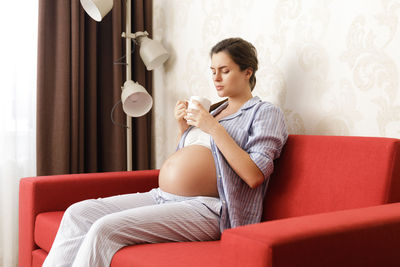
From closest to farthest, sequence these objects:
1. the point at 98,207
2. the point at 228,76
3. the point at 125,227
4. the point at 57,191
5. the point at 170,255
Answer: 1. the point at 170,255
2. the point at 125,227
3. the point at 98,207
4. the point at 228,76
5. the point at 57,191

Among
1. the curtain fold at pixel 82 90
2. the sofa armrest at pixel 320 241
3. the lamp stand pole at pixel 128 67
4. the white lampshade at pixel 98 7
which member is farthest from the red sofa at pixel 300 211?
the white lampshade at pixel 98 7

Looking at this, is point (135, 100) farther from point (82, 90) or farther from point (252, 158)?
point (252, 158)

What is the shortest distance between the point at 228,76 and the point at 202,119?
27 cm

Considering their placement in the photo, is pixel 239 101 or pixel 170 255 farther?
pixel 239 101

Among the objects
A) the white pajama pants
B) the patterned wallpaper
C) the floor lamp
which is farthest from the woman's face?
the floor lamp

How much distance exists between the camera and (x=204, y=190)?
1.65 meters

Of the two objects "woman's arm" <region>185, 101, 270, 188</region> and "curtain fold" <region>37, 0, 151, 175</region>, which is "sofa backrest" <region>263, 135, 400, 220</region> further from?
"curtain fold" <region>37, 0, 151, 175</region>

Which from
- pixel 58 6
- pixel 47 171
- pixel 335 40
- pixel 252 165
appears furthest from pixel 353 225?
pixel 58 6

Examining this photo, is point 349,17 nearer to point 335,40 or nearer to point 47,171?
point 335,40

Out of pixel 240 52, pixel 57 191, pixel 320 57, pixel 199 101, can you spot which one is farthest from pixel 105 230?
pixel 320 57

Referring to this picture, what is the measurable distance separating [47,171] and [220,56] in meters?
1.46

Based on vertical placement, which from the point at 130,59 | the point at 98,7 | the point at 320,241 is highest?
the point at 98,7

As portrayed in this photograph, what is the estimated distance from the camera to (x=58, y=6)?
2.75 metres

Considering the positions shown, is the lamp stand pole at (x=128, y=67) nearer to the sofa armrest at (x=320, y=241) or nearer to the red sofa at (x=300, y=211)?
the red sofa at (x=300, y=211)
